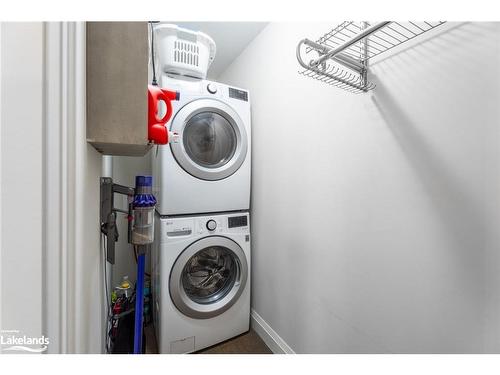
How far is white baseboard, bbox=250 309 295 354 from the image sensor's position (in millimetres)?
1301

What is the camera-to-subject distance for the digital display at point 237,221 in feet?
4.79

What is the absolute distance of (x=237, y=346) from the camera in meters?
1.44

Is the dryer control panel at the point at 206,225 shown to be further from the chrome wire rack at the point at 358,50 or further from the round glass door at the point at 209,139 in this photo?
the chrome wire rack at the point at 358,50

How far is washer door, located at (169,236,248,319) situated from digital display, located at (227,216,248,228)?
0.35 ft

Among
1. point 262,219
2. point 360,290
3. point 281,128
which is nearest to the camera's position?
point 360,290

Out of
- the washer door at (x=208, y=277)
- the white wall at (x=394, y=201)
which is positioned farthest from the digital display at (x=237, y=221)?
the white wall at (x=394, y=201)

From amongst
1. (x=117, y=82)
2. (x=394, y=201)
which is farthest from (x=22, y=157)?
(x=394, y=201)

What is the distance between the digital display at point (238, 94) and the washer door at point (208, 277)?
3.16 ft
